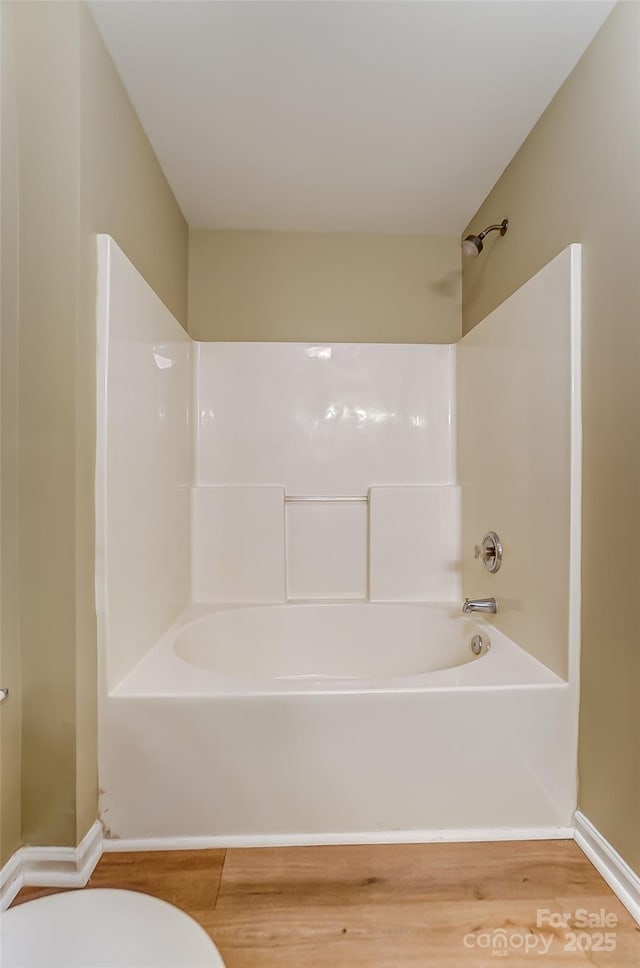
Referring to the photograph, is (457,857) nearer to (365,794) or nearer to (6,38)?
(365,794)

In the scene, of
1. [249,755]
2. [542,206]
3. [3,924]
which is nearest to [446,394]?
[542,206]

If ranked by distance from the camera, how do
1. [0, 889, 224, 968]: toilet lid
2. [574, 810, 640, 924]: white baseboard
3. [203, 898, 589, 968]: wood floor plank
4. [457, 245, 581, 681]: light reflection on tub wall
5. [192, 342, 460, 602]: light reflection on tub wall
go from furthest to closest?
[192, 342, 460, 602]: light reflection on tub wall → [457, 245, 581, 681]: light reflection on tub wall → [574, 810, 640, 924]: white baseboard → [203, 898, 589, 968]: wood floor plank → [0, 889, 224, 968]: toilet lid

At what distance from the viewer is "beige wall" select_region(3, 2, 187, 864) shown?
1.24 metres

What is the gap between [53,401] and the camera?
1259mm

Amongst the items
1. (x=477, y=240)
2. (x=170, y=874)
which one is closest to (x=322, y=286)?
(x=477, y=240)

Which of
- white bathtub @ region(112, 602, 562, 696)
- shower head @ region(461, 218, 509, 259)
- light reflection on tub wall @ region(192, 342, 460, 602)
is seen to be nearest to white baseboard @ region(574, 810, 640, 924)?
white bathtub @ region(112, 602, 562, 696)

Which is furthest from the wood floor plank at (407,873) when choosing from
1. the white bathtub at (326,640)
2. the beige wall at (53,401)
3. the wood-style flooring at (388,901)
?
the white bathtub at (326,640)

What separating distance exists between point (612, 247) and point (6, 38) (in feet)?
5.18

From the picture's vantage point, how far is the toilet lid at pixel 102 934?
3.07 ft

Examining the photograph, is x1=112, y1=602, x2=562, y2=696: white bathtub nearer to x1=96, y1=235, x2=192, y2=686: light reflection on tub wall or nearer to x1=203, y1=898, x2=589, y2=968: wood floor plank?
x1=96, y1=235, x2=192, y2=686: light reflection on tub wall

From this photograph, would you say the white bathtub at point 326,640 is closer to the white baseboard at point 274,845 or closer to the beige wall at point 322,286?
the white baseboard at point 274,845

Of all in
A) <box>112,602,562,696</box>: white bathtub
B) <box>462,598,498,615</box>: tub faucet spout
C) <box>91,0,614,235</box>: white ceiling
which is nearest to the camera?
<box>91,0,614,235</box>: white ceiling

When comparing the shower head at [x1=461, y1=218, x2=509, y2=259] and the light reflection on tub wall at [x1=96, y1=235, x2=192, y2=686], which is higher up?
the shower head at [x1=461, y1=218, x2=509, y2=259]

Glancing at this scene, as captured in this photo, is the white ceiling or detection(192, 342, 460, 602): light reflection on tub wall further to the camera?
detection(192, 342, 460, 602): light reflection on tub wall
